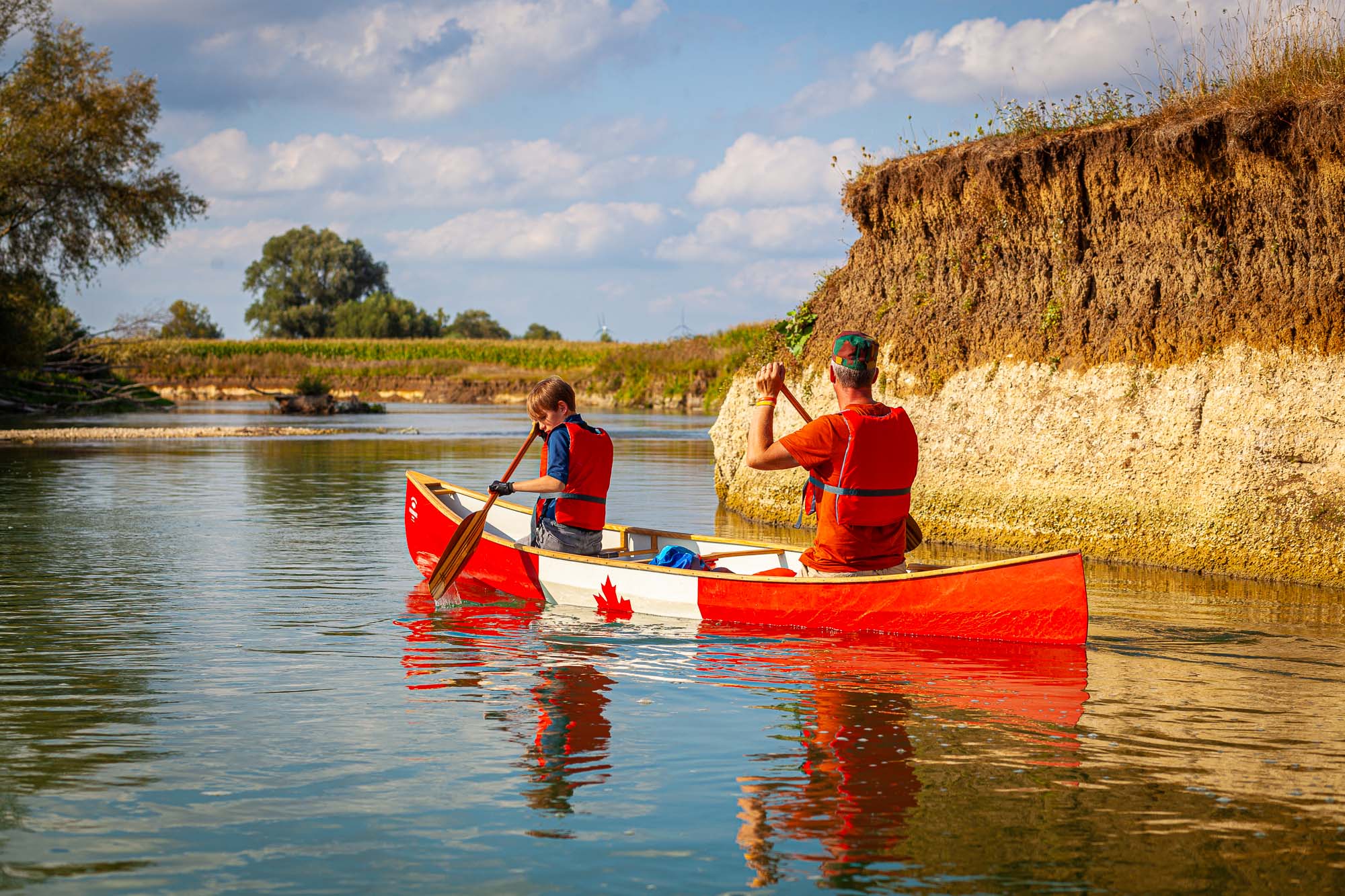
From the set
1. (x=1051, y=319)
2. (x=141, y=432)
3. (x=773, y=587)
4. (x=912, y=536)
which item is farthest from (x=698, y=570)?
(x=141, y=432)

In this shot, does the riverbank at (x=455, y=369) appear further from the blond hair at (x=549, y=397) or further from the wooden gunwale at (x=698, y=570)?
the blond hair at (x=549, y=397)

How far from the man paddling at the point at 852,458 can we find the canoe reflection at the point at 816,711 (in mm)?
701

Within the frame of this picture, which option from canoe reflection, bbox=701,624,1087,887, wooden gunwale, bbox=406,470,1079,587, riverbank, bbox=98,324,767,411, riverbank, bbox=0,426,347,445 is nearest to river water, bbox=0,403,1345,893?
canoe reflection, bbox=701,624,1087,887

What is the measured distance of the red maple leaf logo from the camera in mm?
9461

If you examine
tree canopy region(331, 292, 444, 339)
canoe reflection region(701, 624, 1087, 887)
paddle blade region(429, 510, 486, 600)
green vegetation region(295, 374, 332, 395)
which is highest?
tree canopy region(331, 292, 444, 339)

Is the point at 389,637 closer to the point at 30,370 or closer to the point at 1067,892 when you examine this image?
the point at 1067,892

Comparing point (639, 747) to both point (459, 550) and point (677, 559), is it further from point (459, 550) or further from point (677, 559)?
point (459, 550)

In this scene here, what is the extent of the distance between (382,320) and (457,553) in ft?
336

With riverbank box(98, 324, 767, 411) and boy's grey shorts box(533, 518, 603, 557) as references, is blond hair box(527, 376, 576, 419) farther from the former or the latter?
riverbank box(98, 324, 767, 411)

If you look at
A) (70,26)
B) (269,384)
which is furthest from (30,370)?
(269,384)

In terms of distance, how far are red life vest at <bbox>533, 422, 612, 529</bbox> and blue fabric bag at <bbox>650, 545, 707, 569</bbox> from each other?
0.68m

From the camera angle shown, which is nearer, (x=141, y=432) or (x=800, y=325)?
(x=800, y=325)

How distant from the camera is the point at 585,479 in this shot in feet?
32.2

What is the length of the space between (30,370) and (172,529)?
33.0 metres
